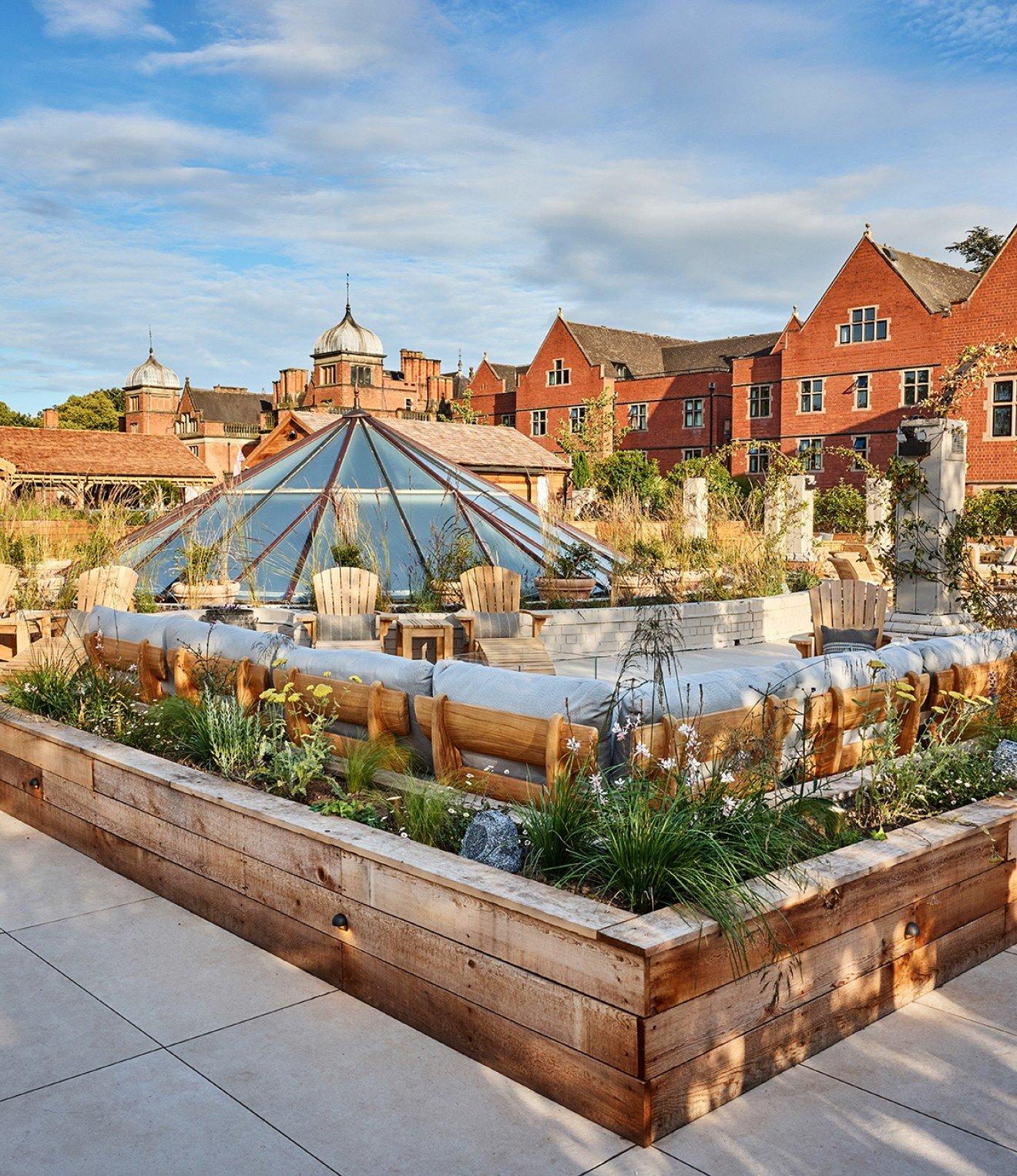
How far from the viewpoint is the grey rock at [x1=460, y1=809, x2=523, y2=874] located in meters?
3.18

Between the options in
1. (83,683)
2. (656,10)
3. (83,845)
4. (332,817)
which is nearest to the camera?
(332,817)

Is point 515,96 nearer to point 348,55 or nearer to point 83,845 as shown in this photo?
point 348,55

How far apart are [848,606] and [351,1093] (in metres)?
A: 6.69

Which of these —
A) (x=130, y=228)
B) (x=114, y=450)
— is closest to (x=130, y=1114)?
(x=130, y=228)

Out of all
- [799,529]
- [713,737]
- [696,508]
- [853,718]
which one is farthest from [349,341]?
[713,737]

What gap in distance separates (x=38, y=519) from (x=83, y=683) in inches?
284

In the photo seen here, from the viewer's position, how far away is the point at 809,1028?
2.95 m

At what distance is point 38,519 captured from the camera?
11.9 m

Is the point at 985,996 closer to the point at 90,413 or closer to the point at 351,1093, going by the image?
the point at 351,1093

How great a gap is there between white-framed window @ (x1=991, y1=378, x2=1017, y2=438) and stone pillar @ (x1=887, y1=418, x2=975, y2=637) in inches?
913

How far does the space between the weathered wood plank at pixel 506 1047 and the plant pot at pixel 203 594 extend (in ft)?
24.5

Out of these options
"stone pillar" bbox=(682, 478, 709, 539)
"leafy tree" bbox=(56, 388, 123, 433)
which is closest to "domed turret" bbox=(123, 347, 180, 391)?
"leafy tree" bbox=(56, 388, 123, 433)

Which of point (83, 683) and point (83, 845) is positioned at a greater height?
point (83, 683)

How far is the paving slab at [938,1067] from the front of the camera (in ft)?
8.73
